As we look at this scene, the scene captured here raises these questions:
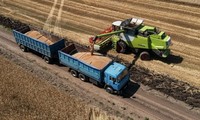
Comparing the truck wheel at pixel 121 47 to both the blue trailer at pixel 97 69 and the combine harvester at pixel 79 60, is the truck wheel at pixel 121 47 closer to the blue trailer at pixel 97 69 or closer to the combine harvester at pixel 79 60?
the combine harvester at pixel 79 60

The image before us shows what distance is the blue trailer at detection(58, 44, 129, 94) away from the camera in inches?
930

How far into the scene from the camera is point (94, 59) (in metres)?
25.2

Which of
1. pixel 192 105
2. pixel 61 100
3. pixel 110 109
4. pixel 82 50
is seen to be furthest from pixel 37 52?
pixel 192 105

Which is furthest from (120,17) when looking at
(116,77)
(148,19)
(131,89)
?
(116,77)

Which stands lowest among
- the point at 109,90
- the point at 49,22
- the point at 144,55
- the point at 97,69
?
the point at 109,90

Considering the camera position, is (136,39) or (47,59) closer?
(136,39)

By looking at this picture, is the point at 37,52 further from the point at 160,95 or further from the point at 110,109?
the point at 160,95

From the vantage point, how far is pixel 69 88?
83.1ft

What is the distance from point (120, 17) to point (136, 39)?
9.32 metres

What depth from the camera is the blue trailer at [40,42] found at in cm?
2745

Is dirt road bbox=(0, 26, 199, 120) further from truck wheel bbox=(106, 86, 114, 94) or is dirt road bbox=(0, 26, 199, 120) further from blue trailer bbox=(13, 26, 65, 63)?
blue trailer bbox=(13, 26, 65, 63)

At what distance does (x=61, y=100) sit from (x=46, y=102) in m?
1.16

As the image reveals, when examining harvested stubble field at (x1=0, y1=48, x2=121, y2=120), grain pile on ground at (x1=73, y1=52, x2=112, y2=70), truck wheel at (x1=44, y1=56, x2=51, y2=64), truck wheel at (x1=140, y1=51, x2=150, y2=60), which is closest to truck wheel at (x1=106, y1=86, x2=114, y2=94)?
grain pile on ground at (x1=73, y1=52, x2=112, y2=70)

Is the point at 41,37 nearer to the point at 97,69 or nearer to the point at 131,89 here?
the point at 97,69
